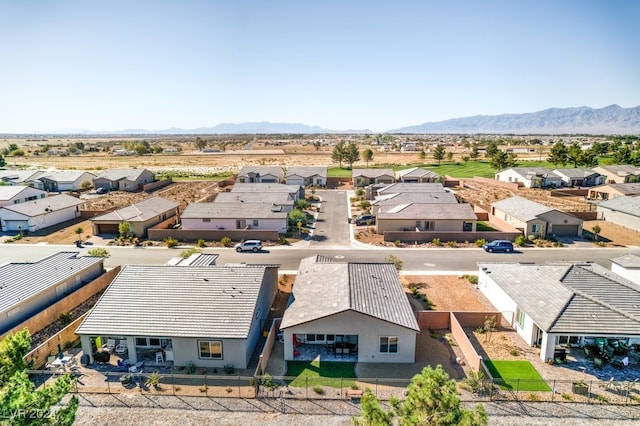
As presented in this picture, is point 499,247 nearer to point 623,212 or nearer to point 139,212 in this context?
point 623,212

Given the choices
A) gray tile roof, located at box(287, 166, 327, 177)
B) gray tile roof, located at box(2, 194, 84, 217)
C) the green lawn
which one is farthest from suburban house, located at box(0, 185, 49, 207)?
the green lawn

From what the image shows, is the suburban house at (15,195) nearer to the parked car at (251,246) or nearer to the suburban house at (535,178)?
the parked car at (251,246)

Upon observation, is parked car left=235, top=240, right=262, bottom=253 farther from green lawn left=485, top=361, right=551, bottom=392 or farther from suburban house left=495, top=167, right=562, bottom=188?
suburban house left=495, top=167, right=562, bottom=188

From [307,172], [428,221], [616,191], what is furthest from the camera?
[307,172]

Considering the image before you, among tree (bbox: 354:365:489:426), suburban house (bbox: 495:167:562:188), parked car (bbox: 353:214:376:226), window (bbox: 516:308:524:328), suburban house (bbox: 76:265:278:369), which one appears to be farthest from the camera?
suburban house (bbox: 495:167:562:188)

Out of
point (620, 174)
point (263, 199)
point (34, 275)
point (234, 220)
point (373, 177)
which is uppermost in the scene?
point (373, 177)

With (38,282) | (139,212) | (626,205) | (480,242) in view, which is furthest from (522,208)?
(38,282)

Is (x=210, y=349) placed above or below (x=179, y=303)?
below
